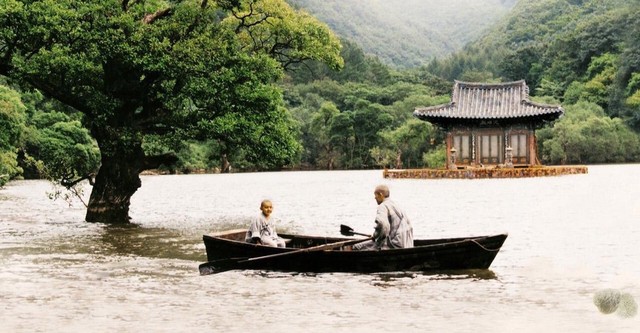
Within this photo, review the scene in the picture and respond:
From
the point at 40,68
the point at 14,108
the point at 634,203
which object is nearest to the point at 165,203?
the point at 14,108

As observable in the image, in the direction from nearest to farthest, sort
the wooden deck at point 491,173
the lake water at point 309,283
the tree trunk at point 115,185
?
the lake water at point 309,283 < the tree trunk at point 115,185 < the wooden deck at point 491,173

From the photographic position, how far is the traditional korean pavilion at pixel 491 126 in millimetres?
54219

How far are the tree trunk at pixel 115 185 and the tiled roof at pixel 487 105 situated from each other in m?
33.1

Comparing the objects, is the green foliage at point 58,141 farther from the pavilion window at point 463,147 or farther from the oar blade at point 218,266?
the oar blade at point 218,266

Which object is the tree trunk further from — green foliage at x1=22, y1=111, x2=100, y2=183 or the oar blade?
green foliage at x1=22, y1=111, x2=100, y2=183

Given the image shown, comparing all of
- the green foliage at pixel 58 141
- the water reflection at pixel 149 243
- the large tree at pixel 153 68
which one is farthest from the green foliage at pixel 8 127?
the water reflection at pixel 149 243

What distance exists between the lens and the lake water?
9961 mm

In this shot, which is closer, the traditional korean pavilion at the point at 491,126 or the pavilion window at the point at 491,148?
the traditional korean pavilion at the point at 491,126

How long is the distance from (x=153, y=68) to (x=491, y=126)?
124ft

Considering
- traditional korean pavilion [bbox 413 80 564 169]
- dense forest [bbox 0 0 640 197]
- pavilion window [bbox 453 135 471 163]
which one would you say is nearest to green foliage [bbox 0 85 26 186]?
dense forest [bbox 0 0 640 197]

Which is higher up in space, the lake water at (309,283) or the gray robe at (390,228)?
the gray robe at (390,228)

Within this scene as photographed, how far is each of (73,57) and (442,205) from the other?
1590 cm

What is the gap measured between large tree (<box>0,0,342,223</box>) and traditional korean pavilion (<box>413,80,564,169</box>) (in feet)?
103

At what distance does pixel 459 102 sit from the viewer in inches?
2219
